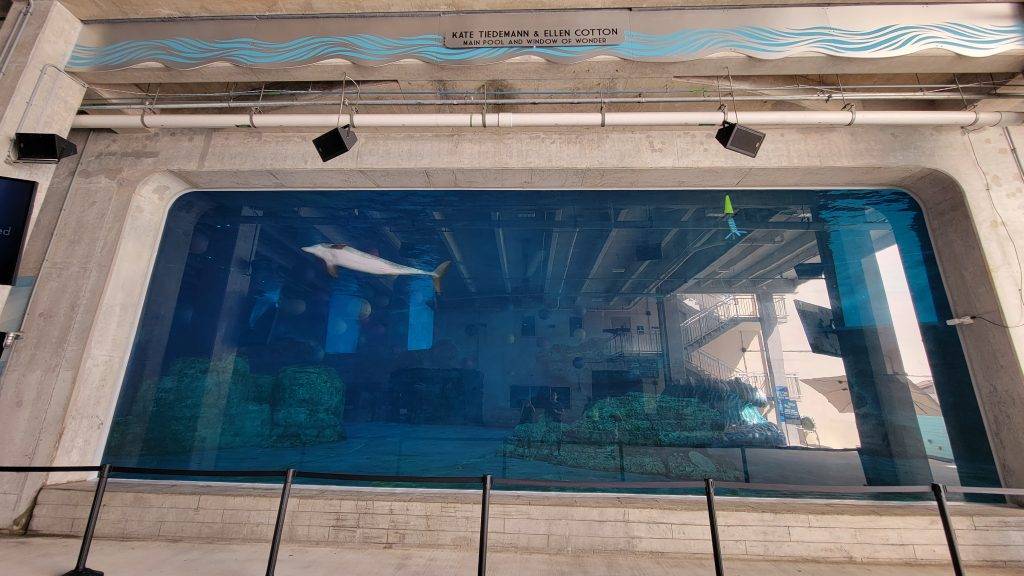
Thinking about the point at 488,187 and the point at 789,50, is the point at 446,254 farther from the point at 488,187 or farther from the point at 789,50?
the point at 789,50

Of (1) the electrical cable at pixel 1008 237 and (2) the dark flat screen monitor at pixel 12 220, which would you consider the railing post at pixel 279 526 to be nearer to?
(2) the dark flat screen monitor at pixel 12 220

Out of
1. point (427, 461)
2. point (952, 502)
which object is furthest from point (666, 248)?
point (427, 461)

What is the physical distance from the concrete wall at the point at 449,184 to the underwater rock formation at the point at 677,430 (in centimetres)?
237

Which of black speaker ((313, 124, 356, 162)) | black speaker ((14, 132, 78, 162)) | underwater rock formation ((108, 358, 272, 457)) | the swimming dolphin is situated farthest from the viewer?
the swimming dolphin

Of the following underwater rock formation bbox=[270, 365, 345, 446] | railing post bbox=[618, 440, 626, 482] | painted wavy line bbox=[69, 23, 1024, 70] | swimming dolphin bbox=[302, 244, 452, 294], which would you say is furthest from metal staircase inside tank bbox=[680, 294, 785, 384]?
underwater rock formation bbox=[270, 365, 345, 446]

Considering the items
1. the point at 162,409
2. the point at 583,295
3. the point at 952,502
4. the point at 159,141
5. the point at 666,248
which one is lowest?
the point at 952,502

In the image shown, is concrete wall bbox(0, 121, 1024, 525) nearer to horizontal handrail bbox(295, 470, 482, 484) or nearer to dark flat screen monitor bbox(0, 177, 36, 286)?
dark flat screen monitor bbox(0, 177, 36, 286)

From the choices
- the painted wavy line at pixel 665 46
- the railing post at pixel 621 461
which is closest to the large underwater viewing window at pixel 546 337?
the railing post at pixel 621 461

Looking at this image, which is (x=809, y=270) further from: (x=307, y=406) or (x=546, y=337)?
(x=307, y=406)

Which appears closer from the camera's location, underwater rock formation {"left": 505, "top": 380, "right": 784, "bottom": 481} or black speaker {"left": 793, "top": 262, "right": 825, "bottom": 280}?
underwater rock formation {"left": 505, "top": 380, "right": 784, "bottom": 481}

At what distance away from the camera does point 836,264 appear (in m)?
5.81

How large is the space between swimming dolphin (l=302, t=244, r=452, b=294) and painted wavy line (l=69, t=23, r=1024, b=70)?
3.03m

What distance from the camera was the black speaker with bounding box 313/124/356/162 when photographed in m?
4.03

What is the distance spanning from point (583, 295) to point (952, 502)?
4.75 metres
